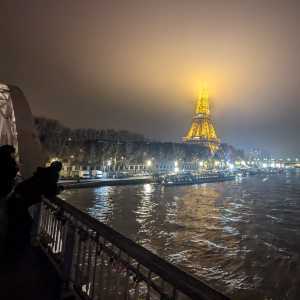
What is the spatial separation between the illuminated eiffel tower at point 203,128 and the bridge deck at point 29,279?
380 feet

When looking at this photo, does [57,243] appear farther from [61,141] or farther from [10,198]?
[61,141]

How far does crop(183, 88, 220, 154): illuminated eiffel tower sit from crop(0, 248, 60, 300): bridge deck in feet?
380

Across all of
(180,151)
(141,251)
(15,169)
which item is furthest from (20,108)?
(180,151)

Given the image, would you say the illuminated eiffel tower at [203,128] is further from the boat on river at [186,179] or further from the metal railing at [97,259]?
the metal railing at [97,259]

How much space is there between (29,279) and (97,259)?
1.21 m

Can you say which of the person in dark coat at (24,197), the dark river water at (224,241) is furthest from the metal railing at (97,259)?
the dark river water at (224,241)

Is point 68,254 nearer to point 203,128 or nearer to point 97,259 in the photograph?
point 97,259

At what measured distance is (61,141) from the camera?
4909 cm

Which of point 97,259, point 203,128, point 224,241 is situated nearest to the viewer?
point 97,259

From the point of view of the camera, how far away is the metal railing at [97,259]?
181cm

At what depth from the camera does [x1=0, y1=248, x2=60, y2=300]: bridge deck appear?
343 cm

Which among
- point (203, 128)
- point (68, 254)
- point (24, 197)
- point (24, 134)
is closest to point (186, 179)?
point (24, 134)

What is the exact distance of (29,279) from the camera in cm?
379

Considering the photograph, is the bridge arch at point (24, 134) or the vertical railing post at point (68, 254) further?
the bridge arch at point (24, 134)
